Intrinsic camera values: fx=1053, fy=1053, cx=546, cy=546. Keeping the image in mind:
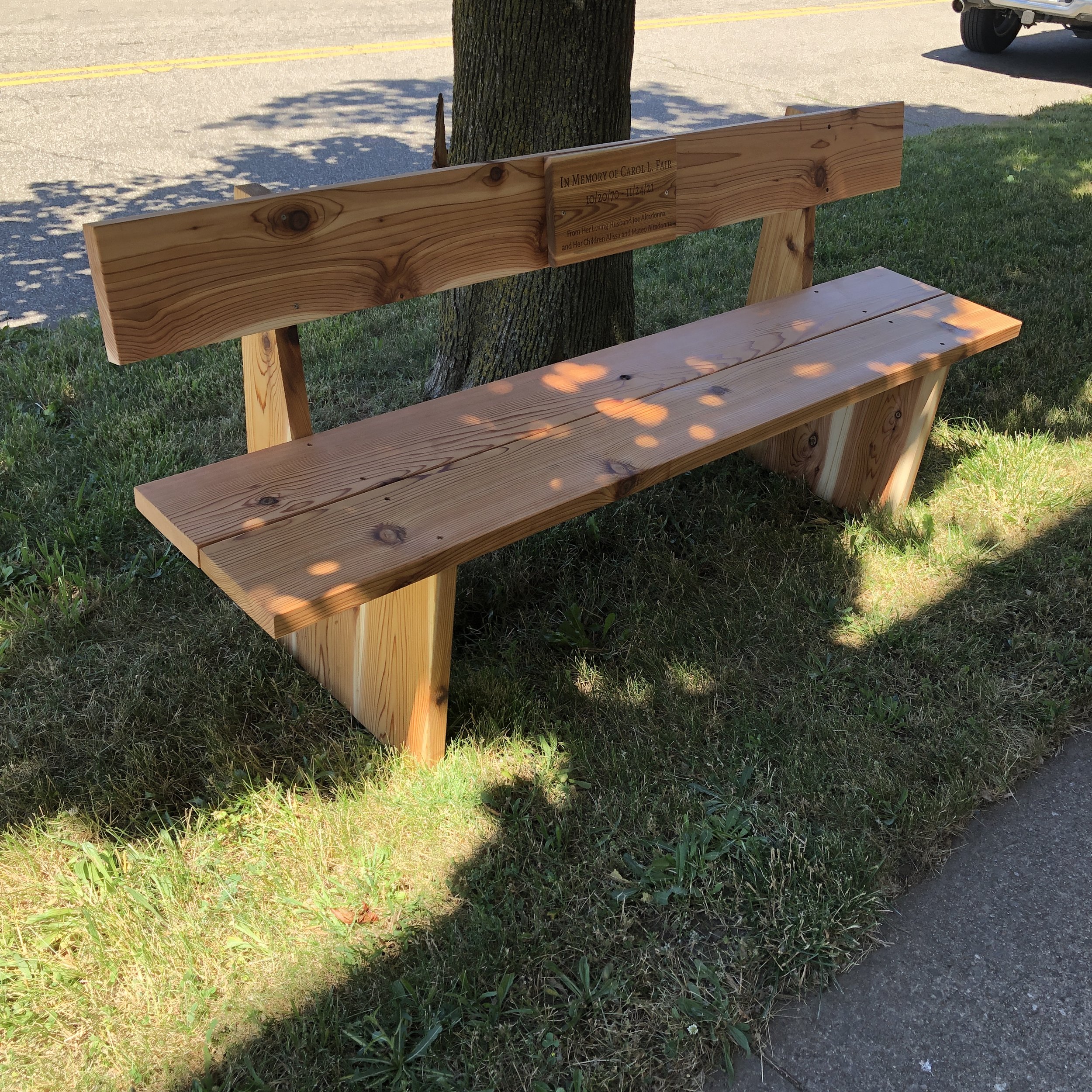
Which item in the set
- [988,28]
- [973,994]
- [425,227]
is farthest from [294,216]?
[988,28]

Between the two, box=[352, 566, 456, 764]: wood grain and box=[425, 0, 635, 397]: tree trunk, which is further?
box=[425, 0, 635, 397]: tree trunk

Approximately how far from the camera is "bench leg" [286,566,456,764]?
7.58 feet

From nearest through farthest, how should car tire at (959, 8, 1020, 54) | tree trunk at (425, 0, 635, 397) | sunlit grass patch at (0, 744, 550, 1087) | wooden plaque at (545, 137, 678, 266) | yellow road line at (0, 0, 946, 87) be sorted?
1. sunlit grass patch at (0, 744, 550, 1087)
2. wooden plaque at (545, 137, 678, 266)
3. tree trunk at (425, 0, 635, 397)
4. yellow road line at (0, 0, 946, 87)
5. car tire at (959, 8, 1020, 54)

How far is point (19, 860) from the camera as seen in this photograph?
7.27 ft

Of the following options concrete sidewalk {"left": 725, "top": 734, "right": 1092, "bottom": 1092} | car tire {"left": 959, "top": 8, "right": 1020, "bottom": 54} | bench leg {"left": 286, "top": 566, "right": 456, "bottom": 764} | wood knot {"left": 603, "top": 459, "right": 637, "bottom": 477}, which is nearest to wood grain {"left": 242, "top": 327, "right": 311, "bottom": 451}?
bench leg {"left": 286, "top": 566, "right": 456, "bottom": 764}

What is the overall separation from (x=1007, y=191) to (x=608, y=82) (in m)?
3.68

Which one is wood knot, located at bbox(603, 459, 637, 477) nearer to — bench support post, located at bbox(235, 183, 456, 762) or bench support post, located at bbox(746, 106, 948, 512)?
bench support post, located at bbox(235, 183, 456, 762)

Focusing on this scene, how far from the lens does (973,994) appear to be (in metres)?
2.10

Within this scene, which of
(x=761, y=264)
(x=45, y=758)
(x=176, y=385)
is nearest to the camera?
(x=45, y=758)

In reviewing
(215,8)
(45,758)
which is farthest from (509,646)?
(215,8)

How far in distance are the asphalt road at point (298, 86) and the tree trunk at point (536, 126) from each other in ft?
7.51

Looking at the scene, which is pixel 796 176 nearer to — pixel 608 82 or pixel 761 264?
pixel 761 264

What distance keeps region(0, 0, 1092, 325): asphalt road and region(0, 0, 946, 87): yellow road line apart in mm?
35

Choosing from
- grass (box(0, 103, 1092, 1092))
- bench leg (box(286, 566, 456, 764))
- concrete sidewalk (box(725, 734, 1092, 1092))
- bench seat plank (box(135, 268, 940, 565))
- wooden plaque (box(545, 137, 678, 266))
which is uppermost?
wooden plaque (box(545, 137, 678, 266))
